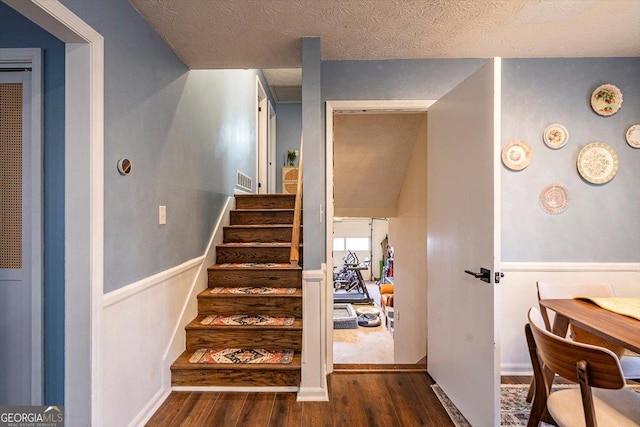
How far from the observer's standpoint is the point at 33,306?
5.23ft

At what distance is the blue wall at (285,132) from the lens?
21.8 feet

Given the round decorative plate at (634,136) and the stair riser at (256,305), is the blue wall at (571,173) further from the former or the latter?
the stair riser at (256,305)

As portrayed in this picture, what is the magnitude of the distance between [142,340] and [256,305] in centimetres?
90

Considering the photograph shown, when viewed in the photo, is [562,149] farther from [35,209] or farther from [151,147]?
[35,209]

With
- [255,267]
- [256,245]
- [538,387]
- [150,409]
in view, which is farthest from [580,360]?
[256,245]

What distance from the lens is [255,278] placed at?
2879 millimetres

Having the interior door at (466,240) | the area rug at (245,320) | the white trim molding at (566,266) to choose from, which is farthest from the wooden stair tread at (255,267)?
the white trim molding at (566,266)

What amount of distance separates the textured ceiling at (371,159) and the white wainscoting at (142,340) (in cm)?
212

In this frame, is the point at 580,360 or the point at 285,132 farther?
the point at 285,132

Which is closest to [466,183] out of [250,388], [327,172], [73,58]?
[327,172]

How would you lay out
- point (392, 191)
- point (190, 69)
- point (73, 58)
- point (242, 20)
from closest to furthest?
point (73, 58) → point (242, 20) → point (190, 69) → point (392, 191)

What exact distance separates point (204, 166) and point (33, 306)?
5.78 ft

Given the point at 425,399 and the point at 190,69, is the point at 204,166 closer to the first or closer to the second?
the point at 190,69

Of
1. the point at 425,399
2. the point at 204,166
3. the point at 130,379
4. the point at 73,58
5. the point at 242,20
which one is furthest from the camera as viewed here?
the point at 204,166
